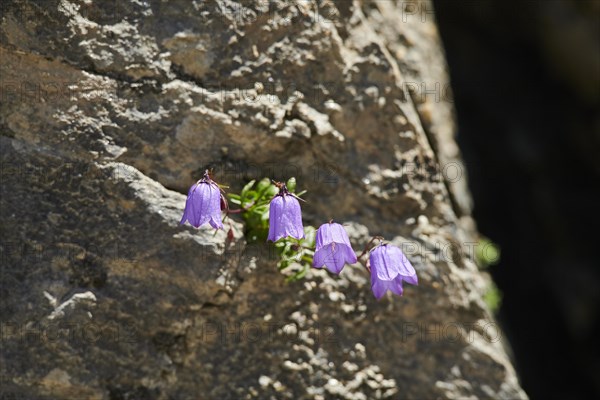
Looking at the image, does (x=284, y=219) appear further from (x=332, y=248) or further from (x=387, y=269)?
(x=387, y=269)

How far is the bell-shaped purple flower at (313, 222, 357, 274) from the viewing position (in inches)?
134

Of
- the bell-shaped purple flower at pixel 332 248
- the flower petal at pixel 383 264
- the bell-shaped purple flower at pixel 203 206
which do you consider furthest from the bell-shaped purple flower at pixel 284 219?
the flower petal at pixel 383 264

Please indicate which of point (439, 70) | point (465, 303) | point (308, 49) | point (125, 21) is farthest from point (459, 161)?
→ point (125, 21)

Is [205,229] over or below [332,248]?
below

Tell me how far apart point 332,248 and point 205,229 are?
67cm

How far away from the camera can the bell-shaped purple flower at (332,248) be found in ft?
11.1

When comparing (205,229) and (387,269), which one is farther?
(205,229)

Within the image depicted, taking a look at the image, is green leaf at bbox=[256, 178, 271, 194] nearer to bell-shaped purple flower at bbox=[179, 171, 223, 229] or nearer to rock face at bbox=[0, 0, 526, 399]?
rock face at bbox=[0, 0, 526, 399]

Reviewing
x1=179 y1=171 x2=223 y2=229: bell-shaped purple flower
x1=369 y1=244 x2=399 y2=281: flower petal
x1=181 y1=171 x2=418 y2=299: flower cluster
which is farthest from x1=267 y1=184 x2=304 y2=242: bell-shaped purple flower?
x1=369 y1=244 x2=399 y2=281: flower petal

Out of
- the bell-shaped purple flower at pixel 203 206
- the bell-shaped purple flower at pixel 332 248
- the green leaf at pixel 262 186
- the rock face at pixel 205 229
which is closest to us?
the bell-shaped purple flower at pixel 203 206

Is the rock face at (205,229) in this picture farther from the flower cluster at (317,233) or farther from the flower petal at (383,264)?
the flower petal at (383,264)

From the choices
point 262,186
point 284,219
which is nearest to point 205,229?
point 262,186

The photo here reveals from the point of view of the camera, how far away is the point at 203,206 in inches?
129

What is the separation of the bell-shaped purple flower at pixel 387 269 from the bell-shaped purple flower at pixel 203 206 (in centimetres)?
77
